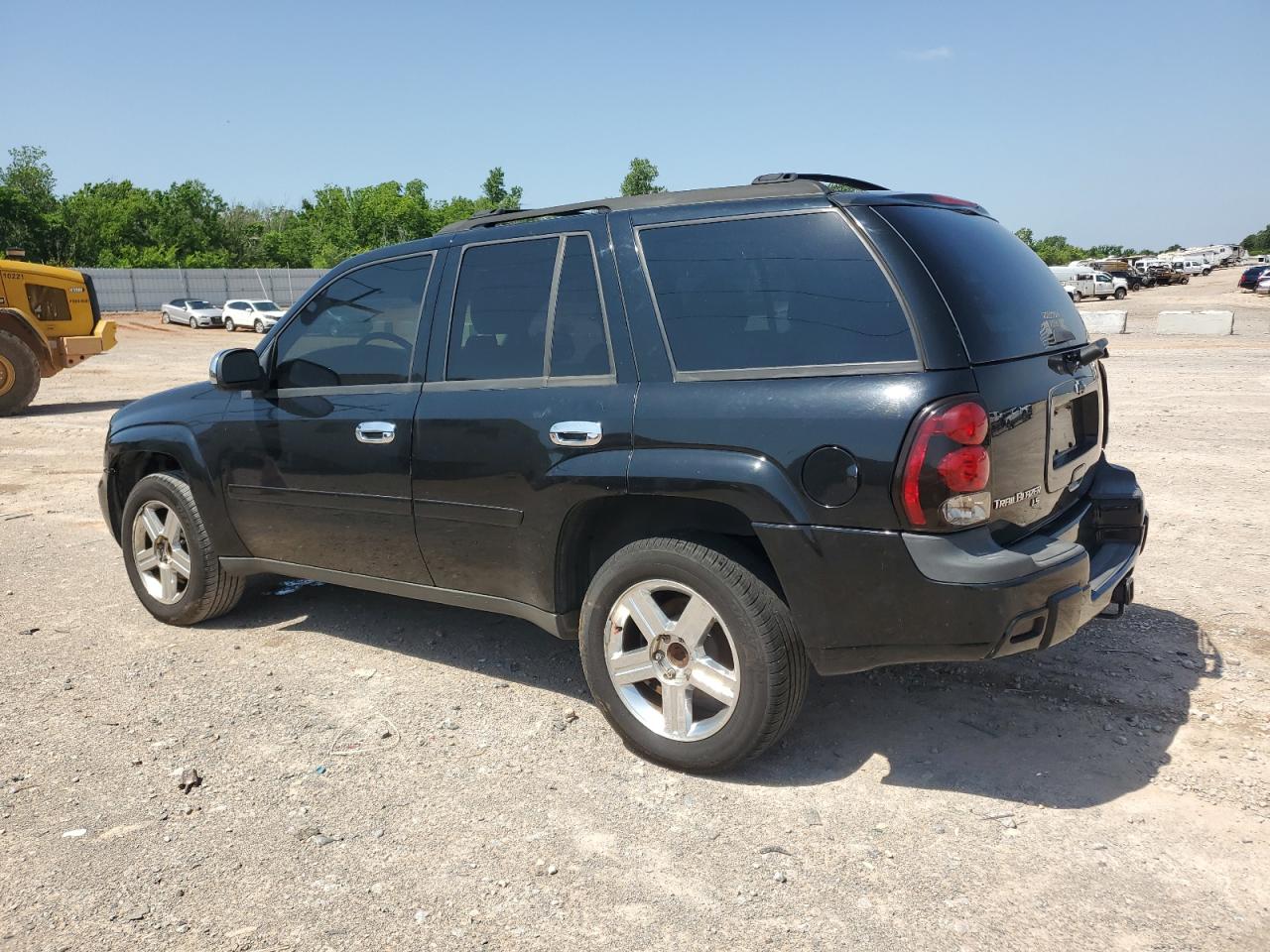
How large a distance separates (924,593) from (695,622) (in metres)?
0.78

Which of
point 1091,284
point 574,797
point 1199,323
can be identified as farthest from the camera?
point 1091,284

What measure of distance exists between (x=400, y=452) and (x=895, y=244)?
2.12 meters

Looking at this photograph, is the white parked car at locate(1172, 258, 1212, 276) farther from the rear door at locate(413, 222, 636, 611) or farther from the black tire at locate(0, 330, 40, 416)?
the rear door at locate(413, 222, 636, 611)

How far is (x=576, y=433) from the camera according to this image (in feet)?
11.9

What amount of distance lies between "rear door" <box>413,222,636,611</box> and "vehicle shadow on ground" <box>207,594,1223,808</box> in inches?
31.4

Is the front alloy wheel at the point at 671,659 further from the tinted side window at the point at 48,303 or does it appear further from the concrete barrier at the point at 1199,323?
the concrete barrier at the point at 1199,323

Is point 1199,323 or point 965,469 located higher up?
point 965,469

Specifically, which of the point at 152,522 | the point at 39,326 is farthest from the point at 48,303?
the point at 152,522

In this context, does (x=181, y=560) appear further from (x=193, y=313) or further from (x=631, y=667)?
(x=193, y=313)

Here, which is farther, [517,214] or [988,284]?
[517,214]

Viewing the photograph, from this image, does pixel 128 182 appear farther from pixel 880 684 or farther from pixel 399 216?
pixel 880 684

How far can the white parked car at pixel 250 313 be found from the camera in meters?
42.0

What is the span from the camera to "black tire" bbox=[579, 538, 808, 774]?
3293 mm

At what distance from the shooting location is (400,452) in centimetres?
417
